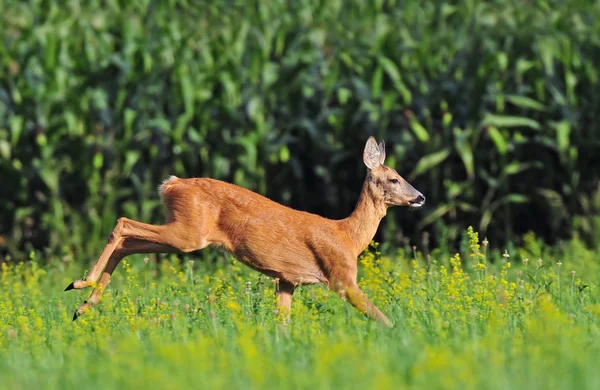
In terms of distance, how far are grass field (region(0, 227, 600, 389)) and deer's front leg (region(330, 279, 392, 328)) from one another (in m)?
0.07

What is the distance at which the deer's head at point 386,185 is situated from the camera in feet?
Answer: 24.9

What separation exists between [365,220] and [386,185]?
0.94ft

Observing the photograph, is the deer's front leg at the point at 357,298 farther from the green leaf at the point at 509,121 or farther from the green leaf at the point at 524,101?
the green leaf at the point at 524,101

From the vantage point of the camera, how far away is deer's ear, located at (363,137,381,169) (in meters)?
7.58

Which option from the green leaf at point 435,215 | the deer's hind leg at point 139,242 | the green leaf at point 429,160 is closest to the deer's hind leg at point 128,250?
the deer's hind leg at point 139,242

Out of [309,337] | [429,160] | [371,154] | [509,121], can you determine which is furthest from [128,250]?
[509,121]

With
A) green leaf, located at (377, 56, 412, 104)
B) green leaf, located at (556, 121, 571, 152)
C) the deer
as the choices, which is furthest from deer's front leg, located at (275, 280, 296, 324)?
green leaf, located at (556, 121, 571, 152)

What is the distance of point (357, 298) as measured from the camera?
22.5 feet

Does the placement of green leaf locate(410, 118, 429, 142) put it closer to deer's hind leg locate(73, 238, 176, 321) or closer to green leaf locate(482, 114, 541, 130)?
green leaf locate(482, 114, 541, 130)

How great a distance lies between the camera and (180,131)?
33.0 feet

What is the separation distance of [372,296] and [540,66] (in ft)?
12.1

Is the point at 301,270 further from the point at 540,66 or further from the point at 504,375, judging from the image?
the point at 540,66

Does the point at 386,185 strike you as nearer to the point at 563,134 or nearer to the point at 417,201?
the point at 417,201

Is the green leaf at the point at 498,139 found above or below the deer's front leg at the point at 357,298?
above
